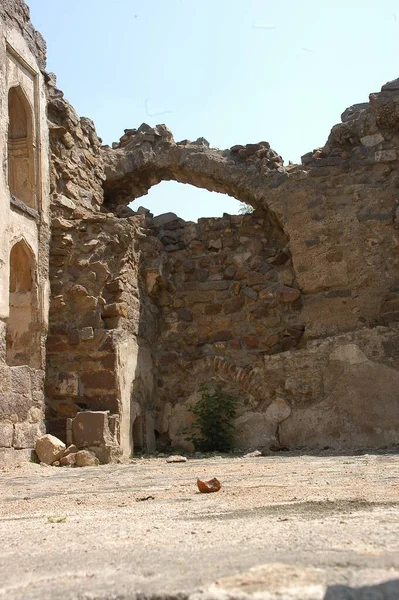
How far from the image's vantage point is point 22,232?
21.9 ft

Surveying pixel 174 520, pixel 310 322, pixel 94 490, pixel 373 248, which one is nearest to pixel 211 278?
pixel 310 322

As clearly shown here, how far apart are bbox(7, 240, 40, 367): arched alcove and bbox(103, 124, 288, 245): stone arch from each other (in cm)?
191

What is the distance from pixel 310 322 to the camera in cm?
754

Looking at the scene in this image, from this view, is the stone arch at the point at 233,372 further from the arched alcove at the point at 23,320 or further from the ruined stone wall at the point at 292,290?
the arched alcove at the point at 23,320

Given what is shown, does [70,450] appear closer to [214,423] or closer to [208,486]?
[214,423]

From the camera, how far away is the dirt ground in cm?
157

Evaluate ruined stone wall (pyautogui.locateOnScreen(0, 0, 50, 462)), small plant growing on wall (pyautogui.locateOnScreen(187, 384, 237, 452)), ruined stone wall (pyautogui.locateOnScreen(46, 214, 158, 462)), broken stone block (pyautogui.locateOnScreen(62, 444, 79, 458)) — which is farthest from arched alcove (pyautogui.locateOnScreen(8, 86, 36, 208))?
small plant growing on wall (pyautogui.locateOnScreen(187, 384, 237, 452))

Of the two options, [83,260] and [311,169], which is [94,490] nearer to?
[83,260]

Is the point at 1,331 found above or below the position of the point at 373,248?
below

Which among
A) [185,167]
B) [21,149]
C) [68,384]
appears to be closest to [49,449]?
[68,384]

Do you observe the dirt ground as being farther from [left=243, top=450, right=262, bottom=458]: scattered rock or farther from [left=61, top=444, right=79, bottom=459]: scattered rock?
[left=243, top=450, right=262, bottom=458]: scattered rock

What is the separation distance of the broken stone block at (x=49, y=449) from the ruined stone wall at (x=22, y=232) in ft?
0.37

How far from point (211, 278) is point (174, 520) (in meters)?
5.56

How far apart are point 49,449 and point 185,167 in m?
4.14
